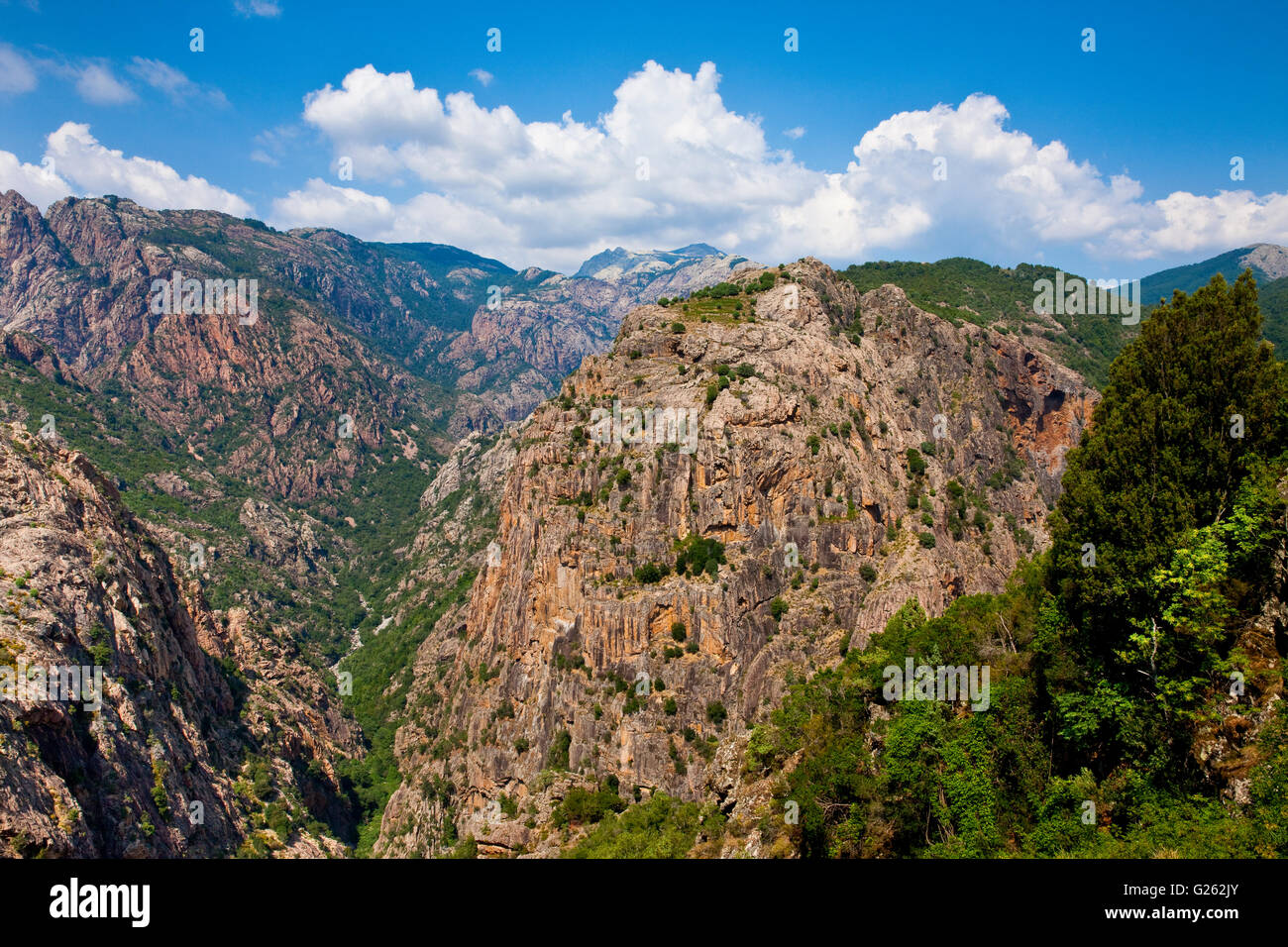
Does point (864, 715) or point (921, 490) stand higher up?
point (921, 490)

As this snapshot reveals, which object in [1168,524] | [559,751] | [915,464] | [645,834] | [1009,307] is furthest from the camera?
[1009,307]

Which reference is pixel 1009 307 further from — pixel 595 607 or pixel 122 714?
pixel 122 714

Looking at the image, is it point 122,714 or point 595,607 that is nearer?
point 122,714

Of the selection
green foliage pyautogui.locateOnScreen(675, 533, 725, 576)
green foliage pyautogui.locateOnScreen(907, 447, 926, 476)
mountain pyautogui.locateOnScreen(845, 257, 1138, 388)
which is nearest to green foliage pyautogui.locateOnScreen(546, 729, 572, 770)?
green foliage pyautogui.locateOnScreen(675, 533, 725, 576)

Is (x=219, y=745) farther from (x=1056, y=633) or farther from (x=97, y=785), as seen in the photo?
(x=1056, y=633)

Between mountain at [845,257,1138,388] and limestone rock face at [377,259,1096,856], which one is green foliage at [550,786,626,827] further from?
mountain at [845,257,1138,388]

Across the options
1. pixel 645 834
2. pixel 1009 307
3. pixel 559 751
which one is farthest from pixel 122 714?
pixel 1009 307

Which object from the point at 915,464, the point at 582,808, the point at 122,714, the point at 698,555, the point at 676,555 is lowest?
the point at 582,808
